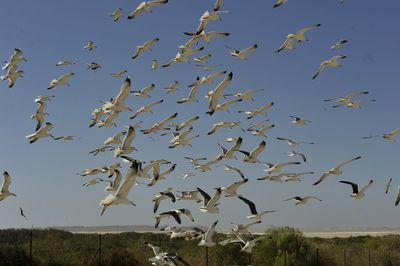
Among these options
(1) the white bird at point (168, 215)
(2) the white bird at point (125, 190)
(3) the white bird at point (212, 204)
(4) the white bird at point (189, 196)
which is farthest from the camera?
(4) the white bird at point (189, 196)

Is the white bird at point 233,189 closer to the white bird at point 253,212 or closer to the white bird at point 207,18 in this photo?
the white bird at point 253,212

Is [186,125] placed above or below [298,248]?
above

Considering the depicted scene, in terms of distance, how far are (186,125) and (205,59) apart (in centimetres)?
251

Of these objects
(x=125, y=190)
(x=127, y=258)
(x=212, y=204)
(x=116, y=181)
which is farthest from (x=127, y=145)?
(x=127, y=258)

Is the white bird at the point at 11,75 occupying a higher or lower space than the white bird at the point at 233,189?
higher

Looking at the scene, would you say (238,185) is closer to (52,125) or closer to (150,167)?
(150,167)

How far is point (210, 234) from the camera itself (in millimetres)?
18234

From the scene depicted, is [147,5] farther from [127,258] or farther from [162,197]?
[127,258]

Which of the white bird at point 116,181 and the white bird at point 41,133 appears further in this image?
the white bird at point 41,133

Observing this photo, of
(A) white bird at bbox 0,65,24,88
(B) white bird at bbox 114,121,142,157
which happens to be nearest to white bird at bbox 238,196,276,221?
(B) white bird at bbox 114,121,142,157

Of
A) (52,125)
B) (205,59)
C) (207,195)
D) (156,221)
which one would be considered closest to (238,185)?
(207,195)

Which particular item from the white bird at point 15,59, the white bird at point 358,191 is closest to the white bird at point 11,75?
the white bird at point 15,59

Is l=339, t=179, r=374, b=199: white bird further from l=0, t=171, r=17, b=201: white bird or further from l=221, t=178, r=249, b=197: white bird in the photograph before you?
l=0, t=171, r=17, b=201: white bird

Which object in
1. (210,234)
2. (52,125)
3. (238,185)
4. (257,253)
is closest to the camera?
(210,234)
